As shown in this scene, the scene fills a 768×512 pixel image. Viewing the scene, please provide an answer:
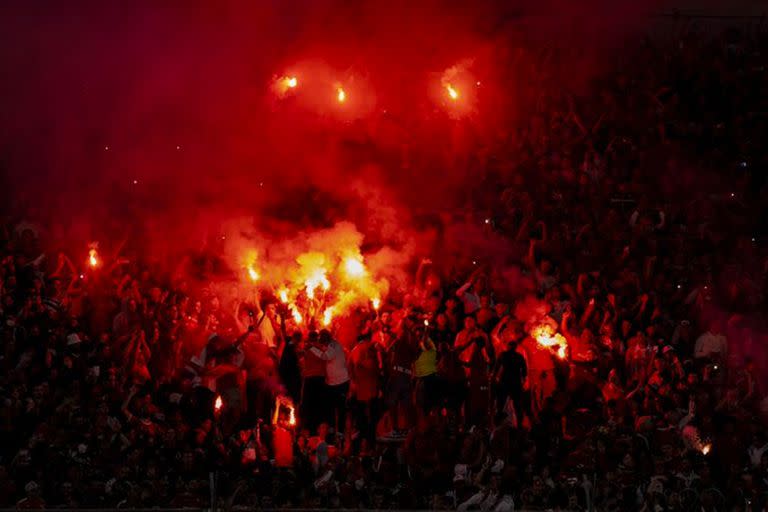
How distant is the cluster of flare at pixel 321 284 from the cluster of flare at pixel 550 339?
5.20 ft

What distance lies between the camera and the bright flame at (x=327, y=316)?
12523 millimetres

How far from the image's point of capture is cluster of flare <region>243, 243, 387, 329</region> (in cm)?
1262

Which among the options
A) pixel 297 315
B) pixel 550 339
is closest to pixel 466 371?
pixel 550 339

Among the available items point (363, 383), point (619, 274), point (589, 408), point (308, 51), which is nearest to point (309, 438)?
point (363, 383)

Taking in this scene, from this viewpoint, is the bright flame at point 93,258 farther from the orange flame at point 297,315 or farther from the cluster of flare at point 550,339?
the cluster of flare at point 550,339

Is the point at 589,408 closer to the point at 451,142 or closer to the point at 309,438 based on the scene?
the point at 309,438

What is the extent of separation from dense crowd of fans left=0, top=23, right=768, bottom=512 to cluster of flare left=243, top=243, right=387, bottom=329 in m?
0.28

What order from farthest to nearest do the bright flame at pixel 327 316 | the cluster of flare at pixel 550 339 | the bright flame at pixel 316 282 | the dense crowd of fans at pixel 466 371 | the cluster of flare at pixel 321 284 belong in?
the bright flame at pixel 316 282
the cluster of flare at pixel 321 284
the bright flame at pixel 327 316
the cluster of flare at pixel 550 339
the dense crowd of fans at pixel 466 371

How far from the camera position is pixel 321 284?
12.9m

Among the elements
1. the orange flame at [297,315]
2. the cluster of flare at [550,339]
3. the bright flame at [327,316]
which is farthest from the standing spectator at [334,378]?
the cluster of flare at [550,339]

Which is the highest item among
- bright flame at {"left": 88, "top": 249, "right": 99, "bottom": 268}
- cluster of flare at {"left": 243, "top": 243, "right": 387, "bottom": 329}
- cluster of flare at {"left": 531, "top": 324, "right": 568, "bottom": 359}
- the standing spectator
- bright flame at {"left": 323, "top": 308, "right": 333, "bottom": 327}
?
bright flame at {"left": 88, "top": 249, "right": 99, "bottom": 268}

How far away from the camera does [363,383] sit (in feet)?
37.3

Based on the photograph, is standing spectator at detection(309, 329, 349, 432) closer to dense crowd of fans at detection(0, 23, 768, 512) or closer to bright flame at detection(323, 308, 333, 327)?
dense crowd of fans at detection(0, 23, 768, 512)

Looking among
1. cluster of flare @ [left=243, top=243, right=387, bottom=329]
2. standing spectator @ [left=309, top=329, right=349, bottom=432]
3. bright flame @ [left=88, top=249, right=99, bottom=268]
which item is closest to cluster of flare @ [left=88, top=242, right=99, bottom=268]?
bright flame @ [left=88, top=249, right=99, bottom=268]
